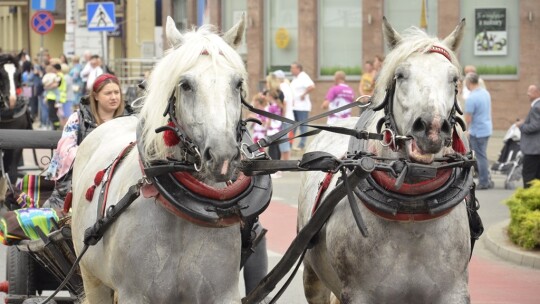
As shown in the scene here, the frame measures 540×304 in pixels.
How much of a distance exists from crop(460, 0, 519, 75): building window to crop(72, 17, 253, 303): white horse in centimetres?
2435

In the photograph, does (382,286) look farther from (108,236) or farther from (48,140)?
(48,140)

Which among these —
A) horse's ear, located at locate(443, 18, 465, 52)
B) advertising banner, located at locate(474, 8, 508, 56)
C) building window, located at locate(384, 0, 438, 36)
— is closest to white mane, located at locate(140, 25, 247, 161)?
horse's ear, located at locate(443, 18, 465, 52)

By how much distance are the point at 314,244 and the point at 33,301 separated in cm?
210

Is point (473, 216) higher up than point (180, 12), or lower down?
lower down

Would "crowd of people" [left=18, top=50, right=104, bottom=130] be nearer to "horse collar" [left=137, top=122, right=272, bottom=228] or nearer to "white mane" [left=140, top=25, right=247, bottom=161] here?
"white mane" [left=140, top=25, right=247, bottom=161]

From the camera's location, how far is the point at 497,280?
468 inches

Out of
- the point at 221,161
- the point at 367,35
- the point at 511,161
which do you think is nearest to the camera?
the point at 221,161

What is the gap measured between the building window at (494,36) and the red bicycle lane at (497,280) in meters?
16.5

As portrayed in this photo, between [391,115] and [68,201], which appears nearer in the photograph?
[391,115]

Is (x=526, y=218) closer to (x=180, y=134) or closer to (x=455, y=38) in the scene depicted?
(x=455, y=38)

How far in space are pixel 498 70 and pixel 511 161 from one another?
10243 mm

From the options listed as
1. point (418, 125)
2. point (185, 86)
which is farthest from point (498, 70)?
point (185, 86)

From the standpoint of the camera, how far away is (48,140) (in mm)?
8992

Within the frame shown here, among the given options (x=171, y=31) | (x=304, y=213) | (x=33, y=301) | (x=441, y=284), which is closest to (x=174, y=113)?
(x=171, y=31)
